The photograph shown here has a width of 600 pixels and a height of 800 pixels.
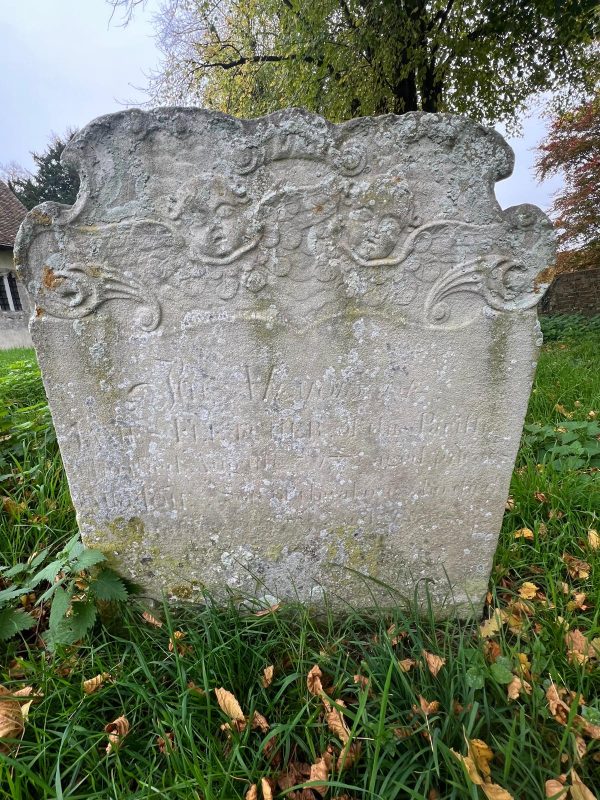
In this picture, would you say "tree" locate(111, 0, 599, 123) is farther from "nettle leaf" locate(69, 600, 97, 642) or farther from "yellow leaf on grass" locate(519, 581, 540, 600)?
"nettle leaf" locate(69, 600, 97, 642)

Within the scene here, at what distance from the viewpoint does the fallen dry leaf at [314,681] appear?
152 centimetres

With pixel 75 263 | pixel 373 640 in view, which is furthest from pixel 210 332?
pixel 373 640

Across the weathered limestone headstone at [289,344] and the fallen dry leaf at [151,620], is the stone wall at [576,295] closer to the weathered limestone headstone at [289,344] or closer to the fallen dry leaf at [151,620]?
the weathered limestone headstone at [289,344]

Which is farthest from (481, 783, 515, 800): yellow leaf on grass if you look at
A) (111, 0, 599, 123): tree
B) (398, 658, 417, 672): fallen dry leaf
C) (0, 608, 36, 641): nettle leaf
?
(111, 0, 599, 123): tree

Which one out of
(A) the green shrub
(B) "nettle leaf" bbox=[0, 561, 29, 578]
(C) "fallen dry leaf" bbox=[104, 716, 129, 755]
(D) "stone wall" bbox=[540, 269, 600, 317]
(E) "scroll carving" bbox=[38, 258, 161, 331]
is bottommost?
(C) "fallen dry leaf" bbox=[104, 716, 129, 755]

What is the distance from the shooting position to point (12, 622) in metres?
1.70

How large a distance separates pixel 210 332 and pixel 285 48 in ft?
23.0

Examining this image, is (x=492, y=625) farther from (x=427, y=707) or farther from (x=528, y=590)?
(x=427, y=707)

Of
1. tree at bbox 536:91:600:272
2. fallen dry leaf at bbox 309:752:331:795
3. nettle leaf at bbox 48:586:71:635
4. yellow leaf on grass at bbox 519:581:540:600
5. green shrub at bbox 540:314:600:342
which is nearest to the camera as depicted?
fallen dry leaf at bbox 309:752:331:795

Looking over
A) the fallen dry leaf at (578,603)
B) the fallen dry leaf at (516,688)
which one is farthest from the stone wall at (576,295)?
the fallen dry leaf at (516,688)

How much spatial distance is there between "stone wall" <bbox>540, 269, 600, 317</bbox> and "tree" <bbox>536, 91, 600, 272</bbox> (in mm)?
2529

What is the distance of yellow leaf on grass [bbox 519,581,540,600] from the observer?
1980mm

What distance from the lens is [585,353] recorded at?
5.77 meters

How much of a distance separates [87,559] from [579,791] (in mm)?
1779
